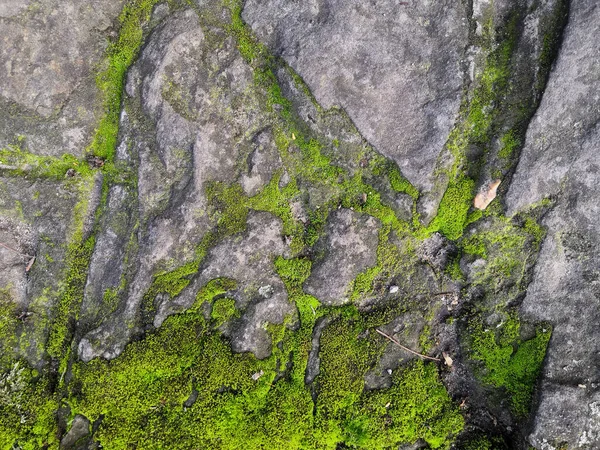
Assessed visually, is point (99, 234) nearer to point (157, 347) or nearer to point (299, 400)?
point (157, 347)

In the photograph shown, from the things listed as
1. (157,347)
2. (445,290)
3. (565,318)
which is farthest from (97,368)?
(565,318)

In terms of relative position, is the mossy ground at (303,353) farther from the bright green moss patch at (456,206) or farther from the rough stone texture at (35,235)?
the rough stone texture at (35,235)


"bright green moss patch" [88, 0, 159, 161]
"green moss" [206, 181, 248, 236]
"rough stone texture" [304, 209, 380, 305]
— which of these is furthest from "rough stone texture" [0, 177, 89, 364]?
"rough stone texture" [304, 209, 380, 305]

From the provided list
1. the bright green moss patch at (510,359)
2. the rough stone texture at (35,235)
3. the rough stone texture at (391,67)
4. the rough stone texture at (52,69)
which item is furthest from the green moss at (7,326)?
the bright green moss patch at (510,359)

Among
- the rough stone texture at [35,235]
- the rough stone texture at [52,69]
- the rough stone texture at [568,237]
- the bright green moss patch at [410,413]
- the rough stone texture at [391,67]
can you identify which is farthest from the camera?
the rough stone texture at [35,235]

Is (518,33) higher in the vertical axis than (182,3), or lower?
lower

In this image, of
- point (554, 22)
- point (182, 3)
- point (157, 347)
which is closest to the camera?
point (554, 22)
